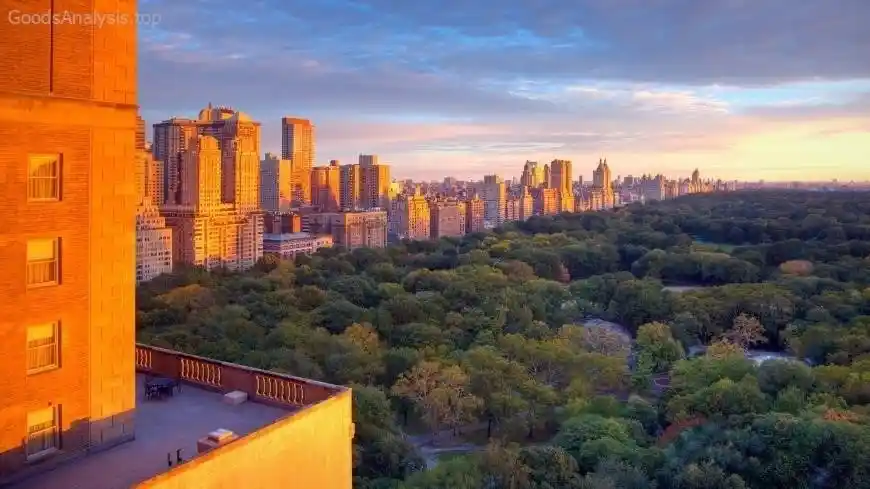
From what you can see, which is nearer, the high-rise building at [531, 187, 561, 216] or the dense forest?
the dense forest

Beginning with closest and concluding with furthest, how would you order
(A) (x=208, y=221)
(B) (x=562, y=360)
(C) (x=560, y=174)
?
(B) (x=562, y=360) → (A) (x=208, y=221) → (C) (x=560, y=174)

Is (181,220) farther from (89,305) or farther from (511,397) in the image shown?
(89,305)

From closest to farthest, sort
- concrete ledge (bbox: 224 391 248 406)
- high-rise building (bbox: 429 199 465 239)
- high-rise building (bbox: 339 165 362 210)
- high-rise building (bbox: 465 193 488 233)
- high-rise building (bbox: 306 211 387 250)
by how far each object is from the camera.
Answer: concrete ledge (bbox: 224 391 248 406)
high-rise building (bbox: 306 211 387 250)
high-rise building (bbox: 429 199 465 239)
high-rise building (bbox: 339 165 362 210)
high-rise building (bbox: 465 193 488 233)

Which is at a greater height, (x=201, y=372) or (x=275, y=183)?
(x=275, y=183)

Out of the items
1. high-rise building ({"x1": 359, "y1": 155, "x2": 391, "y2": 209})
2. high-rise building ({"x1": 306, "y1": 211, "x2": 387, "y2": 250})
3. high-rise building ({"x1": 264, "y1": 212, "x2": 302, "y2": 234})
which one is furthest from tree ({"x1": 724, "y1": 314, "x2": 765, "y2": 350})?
high-rise building ({"x1": 359, "y1": 155, "x2": 391, "y2": 209})

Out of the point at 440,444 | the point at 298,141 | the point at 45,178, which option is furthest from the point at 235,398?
the point at 298,141

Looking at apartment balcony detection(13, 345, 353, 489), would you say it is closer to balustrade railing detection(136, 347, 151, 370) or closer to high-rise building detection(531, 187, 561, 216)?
balustrade railing detection(136, 347, 151, 370)

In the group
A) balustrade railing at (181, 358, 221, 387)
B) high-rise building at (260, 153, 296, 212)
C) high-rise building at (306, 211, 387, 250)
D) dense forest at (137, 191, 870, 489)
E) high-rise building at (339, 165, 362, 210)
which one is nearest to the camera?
balustrade railing at (181, 358, 221, 387)

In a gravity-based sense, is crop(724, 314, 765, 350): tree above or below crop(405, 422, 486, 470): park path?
above

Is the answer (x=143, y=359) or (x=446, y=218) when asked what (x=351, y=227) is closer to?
(x=446, y=218)
